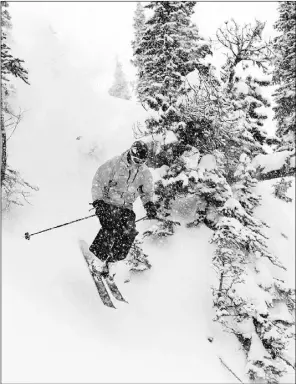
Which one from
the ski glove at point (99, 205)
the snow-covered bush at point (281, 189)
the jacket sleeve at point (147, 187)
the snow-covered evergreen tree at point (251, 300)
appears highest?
the snow-covered bush at point (281, 189)

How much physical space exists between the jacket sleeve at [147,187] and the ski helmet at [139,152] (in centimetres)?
53

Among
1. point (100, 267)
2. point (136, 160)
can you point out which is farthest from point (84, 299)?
point (136, 160)

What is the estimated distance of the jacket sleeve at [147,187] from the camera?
6.37 m

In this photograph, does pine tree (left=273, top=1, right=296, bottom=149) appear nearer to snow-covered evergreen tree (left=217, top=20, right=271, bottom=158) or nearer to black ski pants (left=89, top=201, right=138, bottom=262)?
snow-covered evergreen tree (left=217, top=20, right=271, bottom=158)

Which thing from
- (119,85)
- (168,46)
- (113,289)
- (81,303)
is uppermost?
(119,85)

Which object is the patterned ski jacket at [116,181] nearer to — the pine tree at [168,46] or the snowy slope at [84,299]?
the snowy slope at [84,299]

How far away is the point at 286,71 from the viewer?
15.7 metres

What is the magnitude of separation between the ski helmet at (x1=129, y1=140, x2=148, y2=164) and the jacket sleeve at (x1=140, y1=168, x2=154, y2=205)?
532mm

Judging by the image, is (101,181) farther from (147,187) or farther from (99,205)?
(147,187)

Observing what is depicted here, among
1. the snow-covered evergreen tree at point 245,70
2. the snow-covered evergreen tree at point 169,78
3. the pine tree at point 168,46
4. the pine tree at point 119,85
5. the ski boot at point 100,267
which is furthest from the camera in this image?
the pine tree at point 119,85

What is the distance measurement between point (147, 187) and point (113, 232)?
114 cm

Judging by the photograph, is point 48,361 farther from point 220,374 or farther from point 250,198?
point 250,198

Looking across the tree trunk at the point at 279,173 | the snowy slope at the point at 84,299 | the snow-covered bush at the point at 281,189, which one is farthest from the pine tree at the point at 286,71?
the snowy slope at the point at 84,299

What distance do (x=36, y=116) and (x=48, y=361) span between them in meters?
13.0
